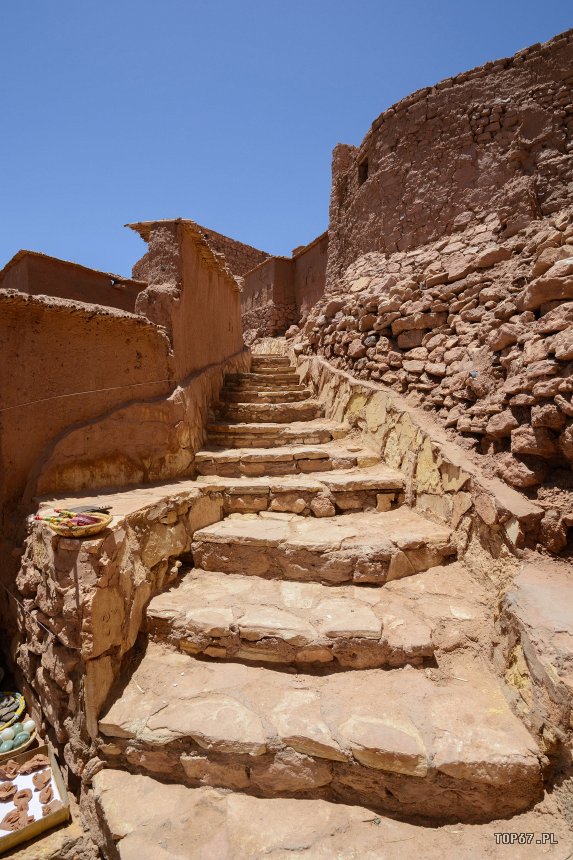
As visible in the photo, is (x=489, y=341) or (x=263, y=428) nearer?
(x=489, y=341)

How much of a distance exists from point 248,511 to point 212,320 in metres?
3.25

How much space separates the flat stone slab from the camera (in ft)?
5.88

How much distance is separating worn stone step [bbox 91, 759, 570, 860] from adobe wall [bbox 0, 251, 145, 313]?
14.7ft

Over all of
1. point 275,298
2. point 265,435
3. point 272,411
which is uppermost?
point 275,298

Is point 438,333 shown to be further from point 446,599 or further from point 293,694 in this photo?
point 293,694

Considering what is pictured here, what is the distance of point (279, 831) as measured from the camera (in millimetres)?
1904

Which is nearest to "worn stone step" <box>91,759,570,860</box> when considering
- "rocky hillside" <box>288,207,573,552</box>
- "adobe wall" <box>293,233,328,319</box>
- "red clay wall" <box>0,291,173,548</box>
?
"rocky hillside" <box>288,207,573,552</box>

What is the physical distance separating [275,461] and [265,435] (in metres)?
0.70

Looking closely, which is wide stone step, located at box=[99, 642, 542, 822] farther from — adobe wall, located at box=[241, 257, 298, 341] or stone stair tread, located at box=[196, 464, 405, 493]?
adobe wall, located at box=[241, 257, 298, 341]

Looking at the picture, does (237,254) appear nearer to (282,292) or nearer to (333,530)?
(282,292)

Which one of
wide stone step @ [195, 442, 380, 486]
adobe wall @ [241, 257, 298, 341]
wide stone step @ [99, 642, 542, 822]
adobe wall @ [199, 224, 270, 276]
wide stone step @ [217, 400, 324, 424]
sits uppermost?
adobe wall @ [199, 224, 270, 276]

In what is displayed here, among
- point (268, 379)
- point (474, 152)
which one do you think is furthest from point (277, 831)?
point (474, 152)

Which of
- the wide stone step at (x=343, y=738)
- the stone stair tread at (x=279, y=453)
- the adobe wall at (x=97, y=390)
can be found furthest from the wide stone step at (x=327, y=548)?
the adobe wall at (x=97, y=390)

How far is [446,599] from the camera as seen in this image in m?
2.82
